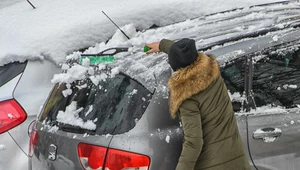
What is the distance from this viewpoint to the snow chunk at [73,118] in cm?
311

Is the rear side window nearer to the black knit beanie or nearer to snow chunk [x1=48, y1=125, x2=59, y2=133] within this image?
snow chunk [x1=48, y1=125, x2=59, y2=133]

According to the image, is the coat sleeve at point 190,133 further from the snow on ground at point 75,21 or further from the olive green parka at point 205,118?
the snow on ground at point 75,21

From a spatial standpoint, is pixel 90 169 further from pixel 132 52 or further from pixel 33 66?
pixel 33 66

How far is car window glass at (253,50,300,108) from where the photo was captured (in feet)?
10.6

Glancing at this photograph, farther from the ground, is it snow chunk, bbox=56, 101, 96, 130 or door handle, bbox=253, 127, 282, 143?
snow chunk, bbox=56, 101, 96, 130

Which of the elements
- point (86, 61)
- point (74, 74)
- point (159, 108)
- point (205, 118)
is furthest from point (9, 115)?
point (205, 118)

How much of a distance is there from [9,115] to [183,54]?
2.06 metres

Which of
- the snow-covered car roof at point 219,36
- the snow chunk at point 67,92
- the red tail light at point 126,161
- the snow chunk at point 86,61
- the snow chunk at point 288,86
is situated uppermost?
the snow chunk at point 86,61

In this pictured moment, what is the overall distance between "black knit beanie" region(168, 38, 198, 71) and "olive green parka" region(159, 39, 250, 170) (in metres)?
0.03

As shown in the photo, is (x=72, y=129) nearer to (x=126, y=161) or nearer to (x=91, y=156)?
(x=91, y=156)

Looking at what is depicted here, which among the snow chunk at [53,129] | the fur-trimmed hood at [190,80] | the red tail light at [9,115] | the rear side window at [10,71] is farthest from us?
the rear side window at [10,71]

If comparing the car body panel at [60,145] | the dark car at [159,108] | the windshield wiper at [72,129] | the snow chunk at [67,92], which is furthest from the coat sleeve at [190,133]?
the snow chunk at [67,92]

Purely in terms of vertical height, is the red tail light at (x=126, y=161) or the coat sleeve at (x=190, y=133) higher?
the coat sleeve at (x=190, y=133)

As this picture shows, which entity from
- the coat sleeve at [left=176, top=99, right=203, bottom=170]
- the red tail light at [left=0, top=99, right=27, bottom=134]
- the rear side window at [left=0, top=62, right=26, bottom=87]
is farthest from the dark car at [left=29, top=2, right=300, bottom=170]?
the rear side window at [left=0, top=62, right=26, bottom=87]
